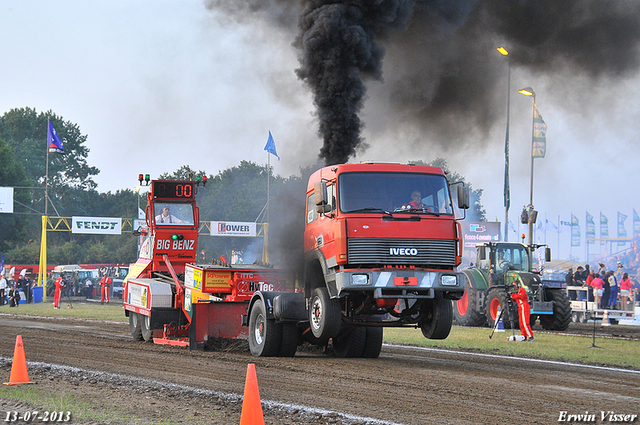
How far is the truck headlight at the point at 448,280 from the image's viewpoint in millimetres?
10766

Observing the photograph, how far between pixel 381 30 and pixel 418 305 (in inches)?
317

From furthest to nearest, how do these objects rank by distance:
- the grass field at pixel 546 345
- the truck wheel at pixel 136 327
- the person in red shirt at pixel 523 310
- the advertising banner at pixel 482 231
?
the advertising banner at pixel 482 231
the person in red shirt at pixel 523 310
the truck wheel at pixel 136 327
the grass field at pixel 546 345

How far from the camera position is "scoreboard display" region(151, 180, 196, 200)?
16984 mm

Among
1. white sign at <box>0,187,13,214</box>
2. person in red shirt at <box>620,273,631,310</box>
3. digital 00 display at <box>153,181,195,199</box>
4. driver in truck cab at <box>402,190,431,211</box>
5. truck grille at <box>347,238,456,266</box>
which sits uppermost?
white sign at <box>0,187,13,214</box>

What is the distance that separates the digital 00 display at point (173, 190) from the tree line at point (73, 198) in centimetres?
2885

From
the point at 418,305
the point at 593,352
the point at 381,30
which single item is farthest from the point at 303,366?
the point at 381,30

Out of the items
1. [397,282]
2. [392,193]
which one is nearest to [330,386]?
[397,282]

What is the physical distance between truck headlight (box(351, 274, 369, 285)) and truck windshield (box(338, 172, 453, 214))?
3.30 ft

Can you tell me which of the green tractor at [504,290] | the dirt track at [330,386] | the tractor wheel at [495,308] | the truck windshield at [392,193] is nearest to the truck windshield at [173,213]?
the dirt track at [330,386]

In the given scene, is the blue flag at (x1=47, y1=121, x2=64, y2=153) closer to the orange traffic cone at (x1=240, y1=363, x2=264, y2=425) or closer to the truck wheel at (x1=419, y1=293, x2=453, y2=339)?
the truck wheel at (x1=419, y1=293, x2=453, y2=339)

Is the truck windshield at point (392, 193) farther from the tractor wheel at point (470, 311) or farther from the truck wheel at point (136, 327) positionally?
the tractor wheel at point (470, 311)

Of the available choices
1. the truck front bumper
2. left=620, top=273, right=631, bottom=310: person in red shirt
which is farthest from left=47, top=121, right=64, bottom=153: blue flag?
the truck front bumper

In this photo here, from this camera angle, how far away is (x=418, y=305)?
37.7 feet

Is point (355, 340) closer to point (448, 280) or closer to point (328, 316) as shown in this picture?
point (328, 316)
